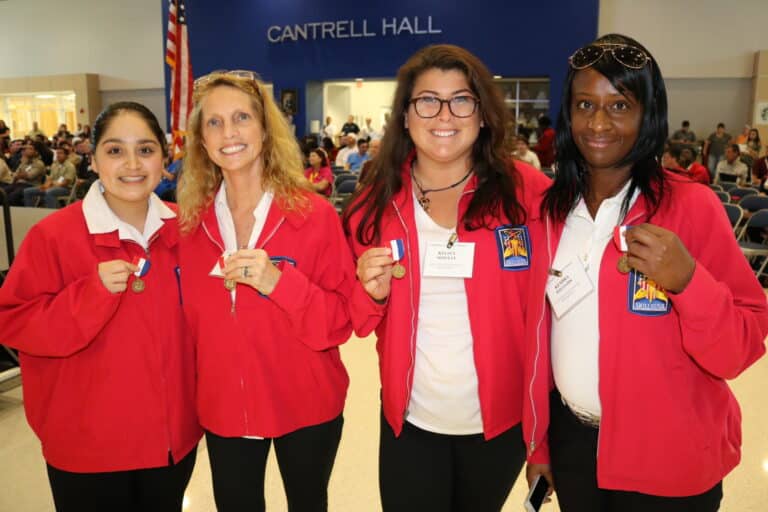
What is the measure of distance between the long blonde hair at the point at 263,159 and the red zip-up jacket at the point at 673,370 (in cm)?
104

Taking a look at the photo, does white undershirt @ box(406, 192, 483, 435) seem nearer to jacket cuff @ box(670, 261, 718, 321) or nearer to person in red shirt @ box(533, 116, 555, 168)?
jacket cuff @ box(670, 261, 718, 321)

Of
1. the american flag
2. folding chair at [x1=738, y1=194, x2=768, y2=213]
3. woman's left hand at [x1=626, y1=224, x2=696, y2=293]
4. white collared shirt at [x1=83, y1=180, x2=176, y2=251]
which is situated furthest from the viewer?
folding chair at [x1=738, y1=194, x2=768, y2=213]

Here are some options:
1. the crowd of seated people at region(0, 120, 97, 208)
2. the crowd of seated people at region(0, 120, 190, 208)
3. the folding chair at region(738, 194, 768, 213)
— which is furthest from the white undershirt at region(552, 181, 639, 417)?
the crowd of seated people at region(0, 120, 97, 208)

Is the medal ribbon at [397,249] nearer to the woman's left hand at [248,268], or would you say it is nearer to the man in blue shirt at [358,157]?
the woman's left hand at [248,268]

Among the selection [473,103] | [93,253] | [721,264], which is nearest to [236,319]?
[93,253]

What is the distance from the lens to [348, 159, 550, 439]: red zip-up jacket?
5.70 feet

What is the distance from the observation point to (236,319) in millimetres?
1859

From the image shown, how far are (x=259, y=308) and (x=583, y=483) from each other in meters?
1.07

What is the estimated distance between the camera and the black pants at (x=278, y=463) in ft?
6.28

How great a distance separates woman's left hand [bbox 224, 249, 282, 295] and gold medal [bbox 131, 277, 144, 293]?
283 millimetres

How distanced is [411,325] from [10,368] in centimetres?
336

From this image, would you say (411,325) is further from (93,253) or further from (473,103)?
(93,253)

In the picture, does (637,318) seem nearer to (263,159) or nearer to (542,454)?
(542,454)

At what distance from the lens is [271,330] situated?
1878 millimetres
